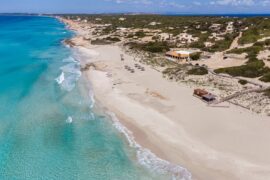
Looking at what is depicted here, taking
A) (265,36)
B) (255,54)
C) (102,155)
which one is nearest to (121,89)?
(102,155)

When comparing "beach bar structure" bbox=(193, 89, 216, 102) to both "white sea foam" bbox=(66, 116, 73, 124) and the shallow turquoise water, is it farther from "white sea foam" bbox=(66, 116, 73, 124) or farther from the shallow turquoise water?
"white sea foam" bbox=(66, 116, 73, 124)

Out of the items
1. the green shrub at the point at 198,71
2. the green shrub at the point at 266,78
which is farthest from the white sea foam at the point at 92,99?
the green shrub at the point at 266,78

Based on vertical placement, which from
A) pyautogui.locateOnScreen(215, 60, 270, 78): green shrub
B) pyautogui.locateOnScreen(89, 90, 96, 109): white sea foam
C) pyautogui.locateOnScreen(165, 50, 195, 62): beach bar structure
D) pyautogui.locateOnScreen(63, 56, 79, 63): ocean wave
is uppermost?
pyautogui.locateOnScreen(215, 60, 270, 78): green shrub

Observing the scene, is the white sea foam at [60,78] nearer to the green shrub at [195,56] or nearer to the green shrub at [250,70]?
the green shrub at [195,56]

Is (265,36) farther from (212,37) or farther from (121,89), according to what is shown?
(121,89)

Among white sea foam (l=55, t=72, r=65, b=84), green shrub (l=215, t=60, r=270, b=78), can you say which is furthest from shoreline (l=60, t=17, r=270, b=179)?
green shrub (l=215, t=60, r=270, b=78)

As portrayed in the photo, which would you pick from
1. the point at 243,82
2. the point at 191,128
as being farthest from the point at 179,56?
the point at 191,128
